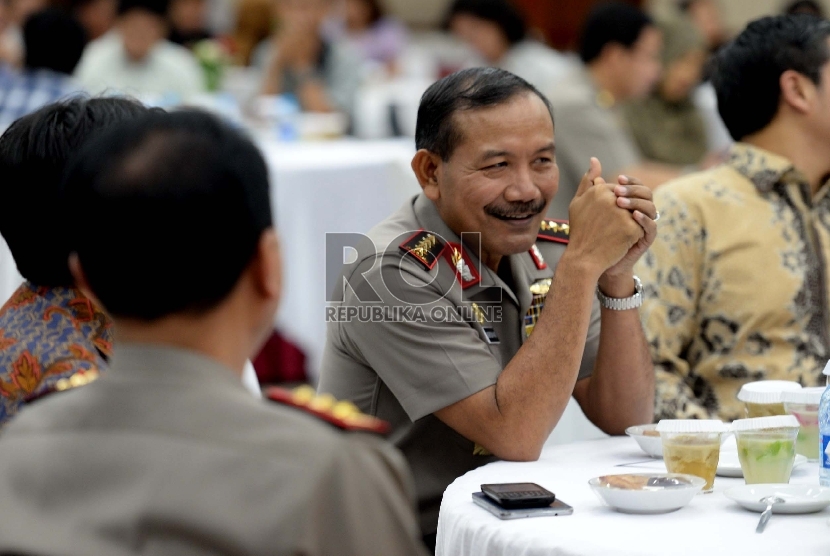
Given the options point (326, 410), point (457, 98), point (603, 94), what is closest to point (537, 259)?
point (457, 98)

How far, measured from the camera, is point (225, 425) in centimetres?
90

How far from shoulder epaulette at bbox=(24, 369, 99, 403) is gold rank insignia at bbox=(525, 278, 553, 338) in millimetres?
896

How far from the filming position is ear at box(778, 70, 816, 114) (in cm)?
238

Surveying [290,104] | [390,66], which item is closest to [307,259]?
[290,104]

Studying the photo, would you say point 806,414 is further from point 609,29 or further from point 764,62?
point 609,29

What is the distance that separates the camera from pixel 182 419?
91 cm

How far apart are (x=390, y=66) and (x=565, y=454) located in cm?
703

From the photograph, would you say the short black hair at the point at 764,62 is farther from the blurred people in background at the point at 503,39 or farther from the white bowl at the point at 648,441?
the blurred people in background at the point at 503,39

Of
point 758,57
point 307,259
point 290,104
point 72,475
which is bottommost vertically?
point 307,259

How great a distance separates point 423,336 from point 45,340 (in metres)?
0.66

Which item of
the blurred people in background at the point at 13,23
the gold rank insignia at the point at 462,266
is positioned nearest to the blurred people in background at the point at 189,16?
the blurred people in background at the point at 13,23

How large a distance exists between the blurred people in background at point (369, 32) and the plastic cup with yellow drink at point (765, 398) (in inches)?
283

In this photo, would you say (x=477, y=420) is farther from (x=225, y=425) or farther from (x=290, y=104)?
(x=290, y=104)

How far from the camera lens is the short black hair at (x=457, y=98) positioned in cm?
191
